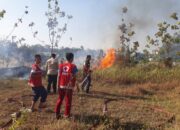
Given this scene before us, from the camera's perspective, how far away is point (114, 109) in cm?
1407

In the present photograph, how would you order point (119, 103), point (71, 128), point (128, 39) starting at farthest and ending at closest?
point (128, 39) < point (119, 103) < point (71, 128)

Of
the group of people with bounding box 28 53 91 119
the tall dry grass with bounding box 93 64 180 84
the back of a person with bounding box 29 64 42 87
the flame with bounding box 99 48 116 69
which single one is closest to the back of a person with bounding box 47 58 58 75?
the group of people with bounding box 28 53 91 119

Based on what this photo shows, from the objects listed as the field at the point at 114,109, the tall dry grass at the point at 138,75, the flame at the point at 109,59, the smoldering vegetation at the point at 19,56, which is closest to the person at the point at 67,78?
the field at the point at 114,109

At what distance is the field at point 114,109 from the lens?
35.7 feet

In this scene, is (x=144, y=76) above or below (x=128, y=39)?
below

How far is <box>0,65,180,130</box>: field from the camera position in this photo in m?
10.9

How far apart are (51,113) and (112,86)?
414 inches

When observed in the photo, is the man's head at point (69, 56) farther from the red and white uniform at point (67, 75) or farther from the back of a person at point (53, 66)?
the back of a person at point (53, 66)

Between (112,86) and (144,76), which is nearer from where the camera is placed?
(112,86)

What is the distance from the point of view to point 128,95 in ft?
61.7

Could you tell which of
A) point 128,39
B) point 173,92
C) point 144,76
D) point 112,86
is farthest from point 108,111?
point 128,39

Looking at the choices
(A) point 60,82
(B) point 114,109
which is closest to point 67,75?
(A) point 60,82

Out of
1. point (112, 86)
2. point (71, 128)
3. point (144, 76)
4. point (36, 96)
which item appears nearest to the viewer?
point (71, 128)

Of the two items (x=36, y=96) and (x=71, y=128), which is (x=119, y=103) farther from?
(x=71, y=128)
